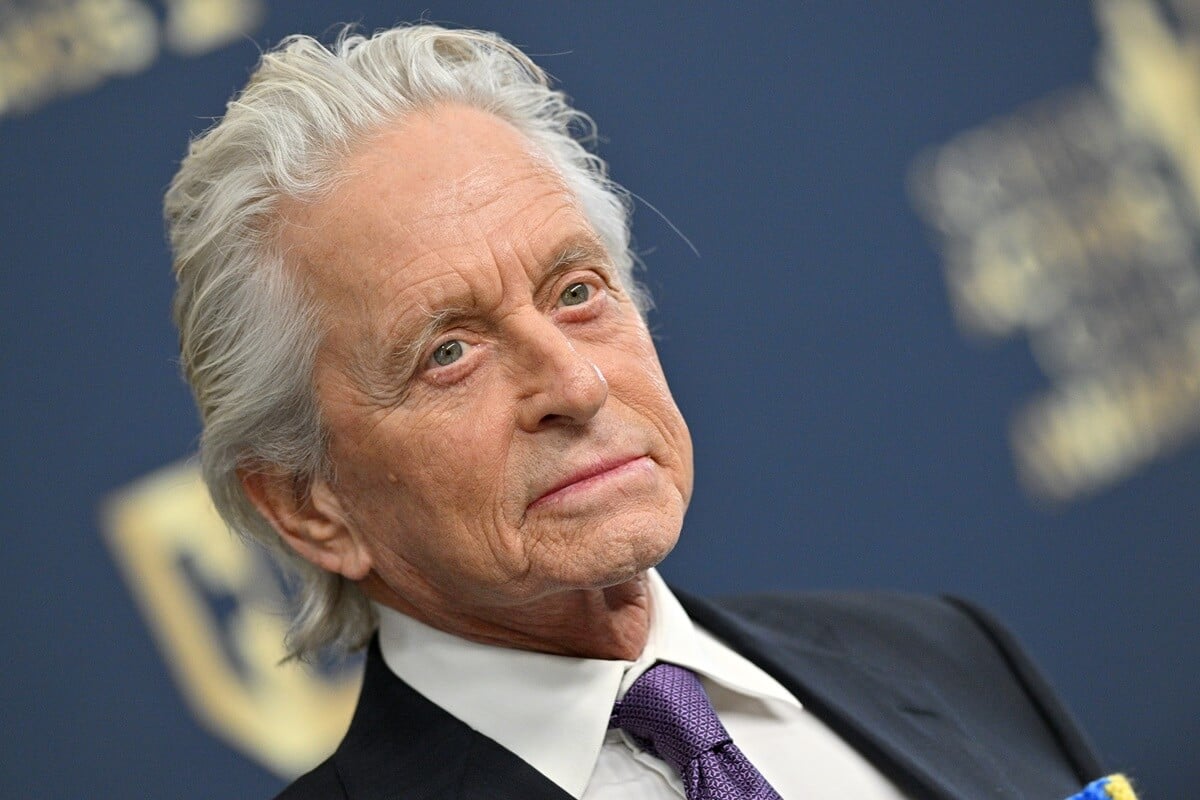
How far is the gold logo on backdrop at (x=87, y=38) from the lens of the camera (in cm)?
209

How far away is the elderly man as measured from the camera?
144 centimetres

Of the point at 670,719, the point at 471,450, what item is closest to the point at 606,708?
the point at 670,719

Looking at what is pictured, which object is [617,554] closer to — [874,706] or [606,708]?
[606,708]

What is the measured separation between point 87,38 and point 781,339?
1.42 metres

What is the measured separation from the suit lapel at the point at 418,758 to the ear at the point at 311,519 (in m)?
0.13

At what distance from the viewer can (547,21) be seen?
2664 mm

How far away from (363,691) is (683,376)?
1.28 meters

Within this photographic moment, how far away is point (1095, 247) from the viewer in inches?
132

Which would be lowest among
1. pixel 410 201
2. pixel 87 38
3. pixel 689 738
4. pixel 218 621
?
pixel 689 738

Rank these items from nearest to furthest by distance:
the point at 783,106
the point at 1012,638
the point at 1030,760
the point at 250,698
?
the point at 1030,760, the point at 1012,638, the point at 250,698, the point at 783,106

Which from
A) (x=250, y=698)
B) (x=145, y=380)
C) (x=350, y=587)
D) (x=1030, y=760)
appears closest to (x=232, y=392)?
(x=350, y=587)

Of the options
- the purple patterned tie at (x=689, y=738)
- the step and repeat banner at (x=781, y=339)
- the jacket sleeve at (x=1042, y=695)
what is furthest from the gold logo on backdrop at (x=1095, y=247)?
the purple patterned tie at (x=689, y=738)

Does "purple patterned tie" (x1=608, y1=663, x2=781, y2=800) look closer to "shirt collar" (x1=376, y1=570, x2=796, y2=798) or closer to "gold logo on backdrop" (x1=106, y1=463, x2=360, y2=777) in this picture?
"shirt collar" (x1=376, y1=570, x2=796, y2=798)

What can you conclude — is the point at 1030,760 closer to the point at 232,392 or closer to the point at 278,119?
the point at 232,392
